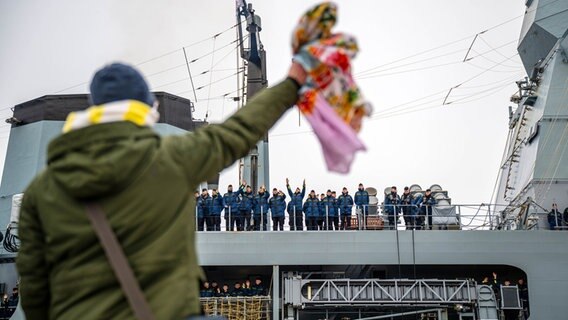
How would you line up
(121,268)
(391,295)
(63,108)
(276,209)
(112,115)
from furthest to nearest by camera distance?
(63,108) < (276,209) < (391,295) < (112,115) < (121,268)

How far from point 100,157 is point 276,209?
17886 millimetres

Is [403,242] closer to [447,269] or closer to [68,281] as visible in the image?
[447,269]

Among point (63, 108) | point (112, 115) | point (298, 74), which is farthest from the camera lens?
point (63, 108)

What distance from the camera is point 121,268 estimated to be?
1664 mm

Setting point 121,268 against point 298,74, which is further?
point 298,74

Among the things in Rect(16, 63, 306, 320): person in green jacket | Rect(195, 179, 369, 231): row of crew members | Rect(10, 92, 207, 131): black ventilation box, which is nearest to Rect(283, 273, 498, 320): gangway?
Rect(195, 179, 369, 231): row of crew members

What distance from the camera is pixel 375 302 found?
57.1ft

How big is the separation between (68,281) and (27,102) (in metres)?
23.6

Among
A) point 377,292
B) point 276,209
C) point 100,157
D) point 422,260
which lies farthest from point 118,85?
point 276,209

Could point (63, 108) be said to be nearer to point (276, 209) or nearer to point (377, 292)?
point (276, 209)

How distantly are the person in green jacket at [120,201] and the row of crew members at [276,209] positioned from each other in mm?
17423

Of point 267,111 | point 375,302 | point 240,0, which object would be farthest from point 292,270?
point 267,111

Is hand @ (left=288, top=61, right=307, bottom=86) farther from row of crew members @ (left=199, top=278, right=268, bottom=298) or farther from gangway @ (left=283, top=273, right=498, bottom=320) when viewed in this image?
row of crew members @ (left=199, top=278, right=268, bottom=298)

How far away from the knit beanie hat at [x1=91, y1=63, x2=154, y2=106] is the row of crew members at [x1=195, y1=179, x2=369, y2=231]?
17.4 m
